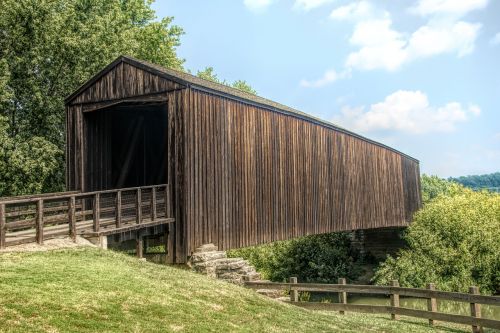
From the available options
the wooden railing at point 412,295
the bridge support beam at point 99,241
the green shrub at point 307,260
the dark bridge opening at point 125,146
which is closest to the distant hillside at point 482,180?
the green shrub at point 307,260

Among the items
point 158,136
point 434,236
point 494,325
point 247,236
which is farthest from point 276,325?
point 434,236

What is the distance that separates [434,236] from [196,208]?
14.0 meters

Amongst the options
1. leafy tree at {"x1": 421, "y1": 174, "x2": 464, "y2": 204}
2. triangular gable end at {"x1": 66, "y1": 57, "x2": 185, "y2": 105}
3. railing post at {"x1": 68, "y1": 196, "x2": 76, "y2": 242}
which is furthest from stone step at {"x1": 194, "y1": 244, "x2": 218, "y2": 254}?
leafy tree at {"x1": 421, "y1": 174, "x2": 464, "y2": 204}

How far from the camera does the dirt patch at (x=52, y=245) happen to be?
10.5m

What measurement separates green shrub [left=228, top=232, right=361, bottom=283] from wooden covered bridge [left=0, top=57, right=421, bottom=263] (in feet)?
17.2

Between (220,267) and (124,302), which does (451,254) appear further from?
(124,302)

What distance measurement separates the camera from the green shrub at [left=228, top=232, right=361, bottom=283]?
89.5 feet

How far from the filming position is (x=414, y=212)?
97.8ft

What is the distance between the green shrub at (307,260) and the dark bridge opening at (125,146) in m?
10.2

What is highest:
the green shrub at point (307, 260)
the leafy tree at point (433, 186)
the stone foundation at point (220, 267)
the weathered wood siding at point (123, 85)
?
the weathered wood siding at point (123, 85)

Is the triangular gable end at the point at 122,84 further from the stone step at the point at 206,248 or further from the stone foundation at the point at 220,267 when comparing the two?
the stone foundation at the point at 220,267

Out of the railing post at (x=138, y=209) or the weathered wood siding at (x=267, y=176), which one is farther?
the weathered wood siding at (x=267, y=176)

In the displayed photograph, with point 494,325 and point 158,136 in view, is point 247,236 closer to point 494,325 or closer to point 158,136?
point 158,136

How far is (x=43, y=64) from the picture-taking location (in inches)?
910
